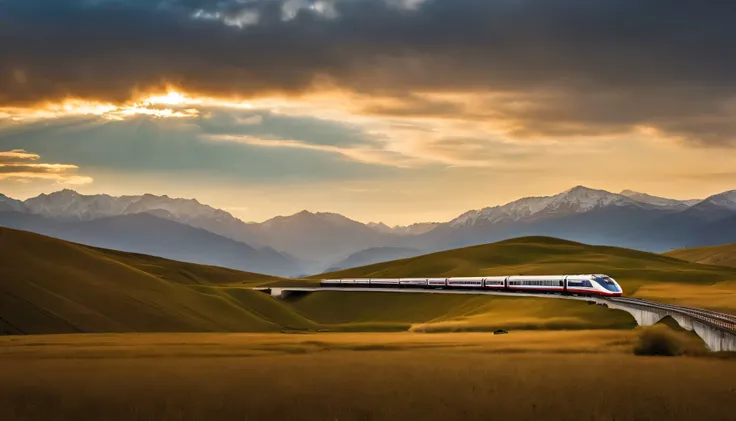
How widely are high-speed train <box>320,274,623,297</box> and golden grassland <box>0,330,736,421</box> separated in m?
51.4

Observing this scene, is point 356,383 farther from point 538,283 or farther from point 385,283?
point 385,283

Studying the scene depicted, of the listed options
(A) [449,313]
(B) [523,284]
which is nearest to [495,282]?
(A) [449,313]

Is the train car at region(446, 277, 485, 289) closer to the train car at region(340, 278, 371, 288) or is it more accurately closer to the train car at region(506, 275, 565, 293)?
the train car at region(506, 275, 565, 293)

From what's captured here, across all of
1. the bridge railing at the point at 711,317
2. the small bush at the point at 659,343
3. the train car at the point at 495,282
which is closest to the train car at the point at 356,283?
the train car at the point at 495,282

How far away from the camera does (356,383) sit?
144 feet

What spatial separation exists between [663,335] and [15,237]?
284ft

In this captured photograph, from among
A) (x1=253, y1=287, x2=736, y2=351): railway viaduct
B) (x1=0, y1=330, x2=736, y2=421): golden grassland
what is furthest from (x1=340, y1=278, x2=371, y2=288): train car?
(x1=0, y1=330, x2=736, y2=421): golden grassland

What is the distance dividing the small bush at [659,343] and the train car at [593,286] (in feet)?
177

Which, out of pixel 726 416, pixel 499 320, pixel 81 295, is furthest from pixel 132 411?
pixel 499 320

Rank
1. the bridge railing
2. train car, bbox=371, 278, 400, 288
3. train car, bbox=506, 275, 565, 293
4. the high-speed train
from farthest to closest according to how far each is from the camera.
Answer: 1. train car, bbox=371, 278, 400, 288
2. train car, bbox=506, 275, 565, 293
3. the high-speed train
4. the bridge railing

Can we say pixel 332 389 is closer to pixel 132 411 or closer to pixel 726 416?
pixel 132 411

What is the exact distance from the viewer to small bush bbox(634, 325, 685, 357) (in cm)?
5934

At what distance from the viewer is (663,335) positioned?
195 feet

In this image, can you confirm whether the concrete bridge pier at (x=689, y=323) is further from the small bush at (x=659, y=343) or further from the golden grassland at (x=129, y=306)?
the small bush at (x=659, y=343)
